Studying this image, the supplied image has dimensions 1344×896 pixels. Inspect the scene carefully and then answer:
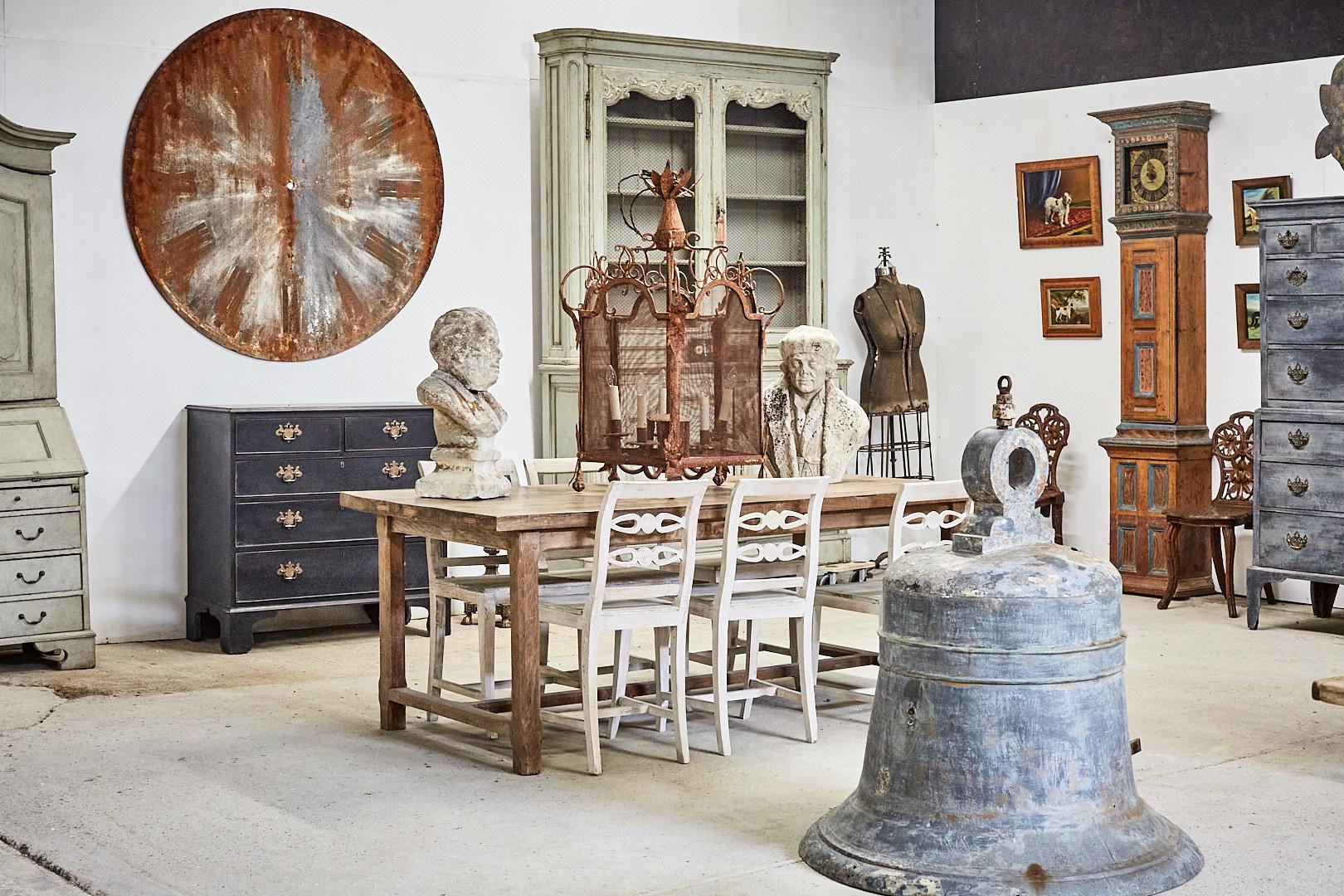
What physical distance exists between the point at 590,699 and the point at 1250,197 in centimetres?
477

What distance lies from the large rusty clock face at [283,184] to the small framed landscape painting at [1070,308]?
10.9 ft

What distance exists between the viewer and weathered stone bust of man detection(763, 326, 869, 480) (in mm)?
5672

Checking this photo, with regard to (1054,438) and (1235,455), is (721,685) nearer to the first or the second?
(1235,455)

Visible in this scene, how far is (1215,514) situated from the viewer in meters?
7.63

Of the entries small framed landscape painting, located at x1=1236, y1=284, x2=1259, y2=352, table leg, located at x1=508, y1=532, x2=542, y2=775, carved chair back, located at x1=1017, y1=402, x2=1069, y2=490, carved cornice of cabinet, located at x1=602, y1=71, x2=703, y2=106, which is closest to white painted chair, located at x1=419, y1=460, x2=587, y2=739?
table leg, located at x1=508, y1=532, x2=542, y2=775

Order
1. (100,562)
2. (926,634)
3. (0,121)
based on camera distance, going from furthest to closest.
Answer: (100,562) < (0,121) < (926,634)

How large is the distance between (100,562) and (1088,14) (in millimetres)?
5623

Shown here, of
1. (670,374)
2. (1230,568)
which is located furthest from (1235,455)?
(670,374)

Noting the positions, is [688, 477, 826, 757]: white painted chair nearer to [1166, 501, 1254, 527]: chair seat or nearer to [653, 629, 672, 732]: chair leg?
[653, 629, 672, 732]: chair leg

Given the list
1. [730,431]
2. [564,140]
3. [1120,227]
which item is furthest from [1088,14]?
[730,431]

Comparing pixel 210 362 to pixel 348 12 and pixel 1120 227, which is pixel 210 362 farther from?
pixel 1120 227

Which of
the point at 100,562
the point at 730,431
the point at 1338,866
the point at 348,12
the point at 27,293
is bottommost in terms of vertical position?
the point at 1338,866

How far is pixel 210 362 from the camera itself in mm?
7254

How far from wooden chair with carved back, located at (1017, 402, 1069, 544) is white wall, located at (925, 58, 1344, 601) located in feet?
0.29
